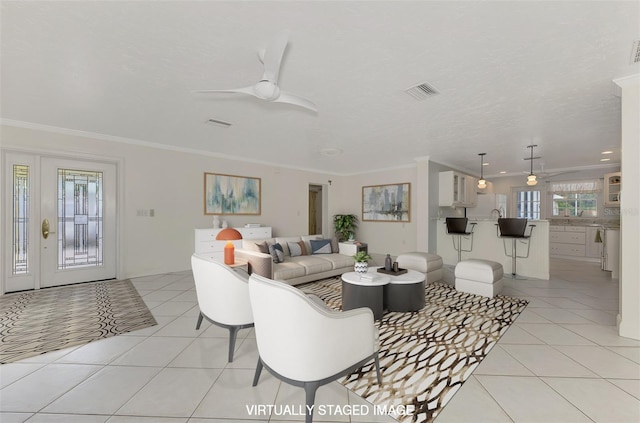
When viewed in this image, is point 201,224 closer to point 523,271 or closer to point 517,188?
point 523,271

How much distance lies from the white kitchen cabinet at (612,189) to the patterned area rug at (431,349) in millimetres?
5702

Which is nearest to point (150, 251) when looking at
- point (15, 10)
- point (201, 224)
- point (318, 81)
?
point (201, 224)

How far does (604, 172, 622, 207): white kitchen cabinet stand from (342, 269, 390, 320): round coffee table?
760cm

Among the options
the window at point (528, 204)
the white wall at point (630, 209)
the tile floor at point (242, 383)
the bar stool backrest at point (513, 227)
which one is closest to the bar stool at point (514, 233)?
the bar stool backrest at point (513, 227)

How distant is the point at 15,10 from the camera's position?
1.77m

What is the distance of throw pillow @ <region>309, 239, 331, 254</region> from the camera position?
5.25 m

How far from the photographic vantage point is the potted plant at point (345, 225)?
8295 mm

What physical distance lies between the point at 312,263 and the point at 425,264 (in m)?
1.92

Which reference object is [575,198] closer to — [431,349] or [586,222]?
[586,222]

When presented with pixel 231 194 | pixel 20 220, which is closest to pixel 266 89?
pixel 231 194

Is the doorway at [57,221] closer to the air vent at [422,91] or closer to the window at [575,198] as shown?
the air vent at [422,91]

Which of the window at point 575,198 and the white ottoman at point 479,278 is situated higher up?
the window at point 575,198

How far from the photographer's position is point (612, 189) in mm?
6750

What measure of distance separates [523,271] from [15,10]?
757cm
